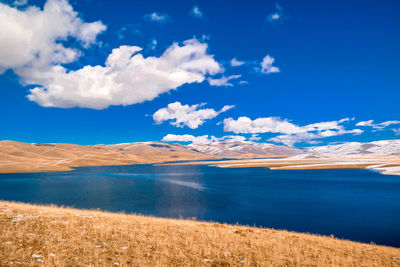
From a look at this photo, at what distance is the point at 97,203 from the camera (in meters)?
53.3

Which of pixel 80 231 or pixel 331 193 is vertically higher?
pixel 80 231

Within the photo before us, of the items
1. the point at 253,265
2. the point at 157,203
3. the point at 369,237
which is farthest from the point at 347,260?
the point at 157,203

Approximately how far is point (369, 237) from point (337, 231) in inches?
147

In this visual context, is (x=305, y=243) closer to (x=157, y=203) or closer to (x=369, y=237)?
(x=369, y=237)

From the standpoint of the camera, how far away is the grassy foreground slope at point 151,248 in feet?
39.5

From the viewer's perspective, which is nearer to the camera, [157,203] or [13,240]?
[13,240]

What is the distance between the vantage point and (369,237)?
3044 centimetres

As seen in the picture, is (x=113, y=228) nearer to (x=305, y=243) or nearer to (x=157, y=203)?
(x=305, y=243)

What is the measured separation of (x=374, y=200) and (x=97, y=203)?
63.5 meters

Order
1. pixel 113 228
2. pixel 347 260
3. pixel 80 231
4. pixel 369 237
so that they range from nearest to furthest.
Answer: pixel 347 260, pixel 80 231, pixel 113 228, pixel 369 237

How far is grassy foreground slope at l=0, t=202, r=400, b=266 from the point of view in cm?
1204

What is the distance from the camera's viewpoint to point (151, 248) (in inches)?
580

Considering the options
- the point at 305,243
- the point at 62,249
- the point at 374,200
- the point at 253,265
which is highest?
the point at 62,249

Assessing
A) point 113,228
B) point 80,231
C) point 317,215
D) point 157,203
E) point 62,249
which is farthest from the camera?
point 157,203
